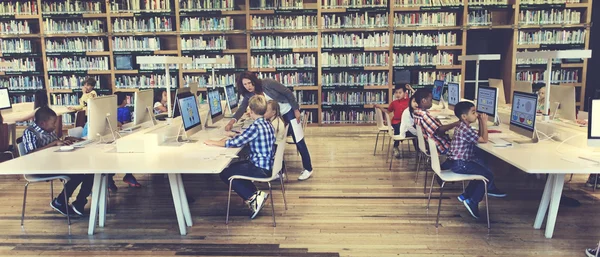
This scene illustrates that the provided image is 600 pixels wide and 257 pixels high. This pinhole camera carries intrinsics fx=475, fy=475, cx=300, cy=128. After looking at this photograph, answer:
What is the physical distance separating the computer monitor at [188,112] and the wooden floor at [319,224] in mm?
699

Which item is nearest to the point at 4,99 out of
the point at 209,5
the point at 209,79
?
the point at 209,79

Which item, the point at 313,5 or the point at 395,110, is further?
the point at 313,5

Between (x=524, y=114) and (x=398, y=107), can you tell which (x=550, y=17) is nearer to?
(x=398, y=107)

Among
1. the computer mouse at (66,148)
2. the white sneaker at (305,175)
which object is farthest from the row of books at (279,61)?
the computer mouse at (66,148)

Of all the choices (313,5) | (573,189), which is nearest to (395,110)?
(573,189)

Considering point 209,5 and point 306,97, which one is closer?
point 209,5

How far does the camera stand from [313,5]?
8758 mm

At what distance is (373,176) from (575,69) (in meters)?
5.67

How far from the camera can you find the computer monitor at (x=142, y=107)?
465 cm

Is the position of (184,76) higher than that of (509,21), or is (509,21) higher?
(509,21)

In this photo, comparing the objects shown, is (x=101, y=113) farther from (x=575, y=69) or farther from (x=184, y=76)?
(x=575, y=69)

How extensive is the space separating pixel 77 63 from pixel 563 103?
8158 millimetres

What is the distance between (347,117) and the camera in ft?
29.7

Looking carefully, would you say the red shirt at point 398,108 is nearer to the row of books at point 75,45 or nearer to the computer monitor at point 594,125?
the computer monitor at point 594,125
